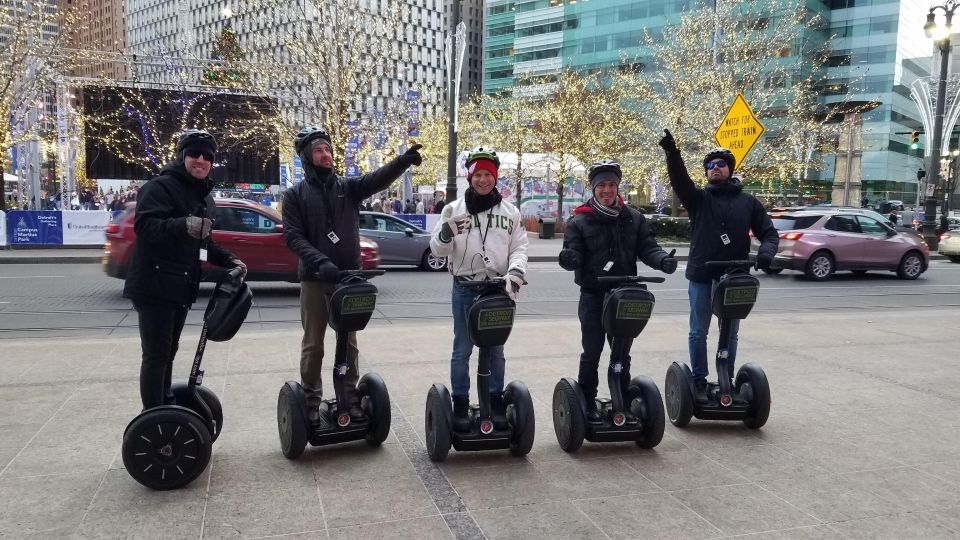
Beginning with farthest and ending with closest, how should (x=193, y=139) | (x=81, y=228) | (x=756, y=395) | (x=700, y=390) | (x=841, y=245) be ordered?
(x=81, y=228)
(x=841, y=245)
(x=700, y=390)
(x=756, y=395)
(x=193, y=139)

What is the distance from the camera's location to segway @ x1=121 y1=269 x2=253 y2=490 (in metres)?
3.62

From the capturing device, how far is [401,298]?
38.9 ft

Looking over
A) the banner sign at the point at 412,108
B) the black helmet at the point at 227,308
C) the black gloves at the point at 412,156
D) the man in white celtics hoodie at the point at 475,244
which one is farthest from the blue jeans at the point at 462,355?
the banner sign at the point at 412,108

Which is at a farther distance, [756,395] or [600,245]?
[756,395]

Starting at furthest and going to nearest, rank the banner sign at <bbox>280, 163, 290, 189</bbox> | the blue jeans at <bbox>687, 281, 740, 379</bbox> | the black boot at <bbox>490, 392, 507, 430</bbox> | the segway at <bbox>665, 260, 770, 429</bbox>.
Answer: the banner sign at <bbox>280, 163, 290, 189</bbox>, the blue jeans at <bbox>687, 281, 740, 379</bbox>, the segway at <bbox>665, 260, 770, 429</bbox>, the black boot at <bbox>490, 392, 507, 430</bbox>

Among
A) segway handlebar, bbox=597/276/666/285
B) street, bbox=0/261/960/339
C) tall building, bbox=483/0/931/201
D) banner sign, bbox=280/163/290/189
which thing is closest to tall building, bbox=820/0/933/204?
tall building, bbox=483/0/931/201

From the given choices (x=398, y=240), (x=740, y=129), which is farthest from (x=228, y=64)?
(x=740, y=129)

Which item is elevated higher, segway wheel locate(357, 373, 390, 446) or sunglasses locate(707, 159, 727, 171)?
sunglasses locate(707, 159, 727, 171)

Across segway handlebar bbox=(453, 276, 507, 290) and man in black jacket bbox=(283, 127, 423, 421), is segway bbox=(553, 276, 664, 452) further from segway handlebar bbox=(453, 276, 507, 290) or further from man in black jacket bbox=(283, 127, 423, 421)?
man in black jacket bbox=(283, 127, 423, 421)

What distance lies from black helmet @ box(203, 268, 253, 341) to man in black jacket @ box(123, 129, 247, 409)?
0.58ft

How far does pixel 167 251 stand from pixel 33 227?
750 inches

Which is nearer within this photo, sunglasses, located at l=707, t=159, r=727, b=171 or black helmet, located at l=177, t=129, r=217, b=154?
black helmet, located at l=177, t=129, r=217, b=154

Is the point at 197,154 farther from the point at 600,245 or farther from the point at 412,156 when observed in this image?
the point at 600,245

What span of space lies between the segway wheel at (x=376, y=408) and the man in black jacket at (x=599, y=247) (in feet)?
4.16
